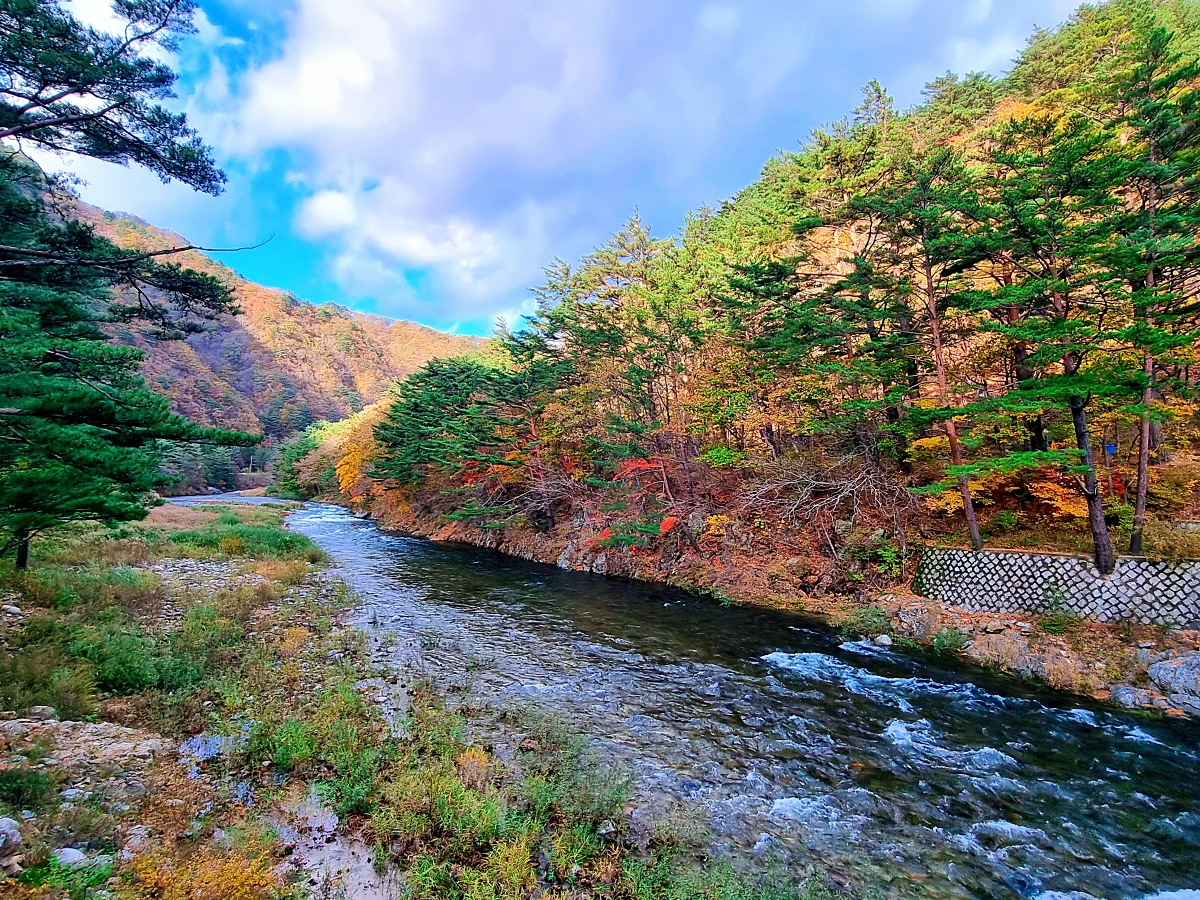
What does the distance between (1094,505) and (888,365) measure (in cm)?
534

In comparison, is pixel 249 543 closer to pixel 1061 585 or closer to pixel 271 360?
pixel 1061 585

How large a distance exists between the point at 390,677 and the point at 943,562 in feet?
43.9

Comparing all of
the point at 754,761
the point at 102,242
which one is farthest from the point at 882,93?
the point at 102,242

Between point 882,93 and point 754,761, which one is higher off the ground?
point 882,93

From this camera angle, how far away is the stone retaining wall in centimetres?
881

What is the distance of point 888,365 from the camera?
13242 millimetres

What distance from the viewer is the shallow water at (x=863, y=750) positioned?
523 centimetres

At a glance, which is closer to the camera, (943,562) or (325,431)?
(943,562)

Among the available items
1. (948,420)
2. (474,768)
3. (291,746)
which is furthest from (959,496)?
(291,746)

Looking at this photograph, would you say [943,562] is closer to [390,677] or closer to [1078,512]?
[1078,512]

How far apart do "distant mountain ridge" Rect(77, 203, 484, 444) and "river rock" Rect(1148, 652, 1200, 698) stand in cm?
8355

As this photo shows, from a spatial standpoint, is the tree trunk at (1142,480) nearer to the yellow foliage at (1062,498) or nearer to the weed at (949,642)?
the yellow foliage at (1062,498)

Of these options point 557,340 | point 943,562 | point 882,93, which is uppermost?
point 882,93

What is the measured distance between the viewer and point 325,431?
72.7 m
